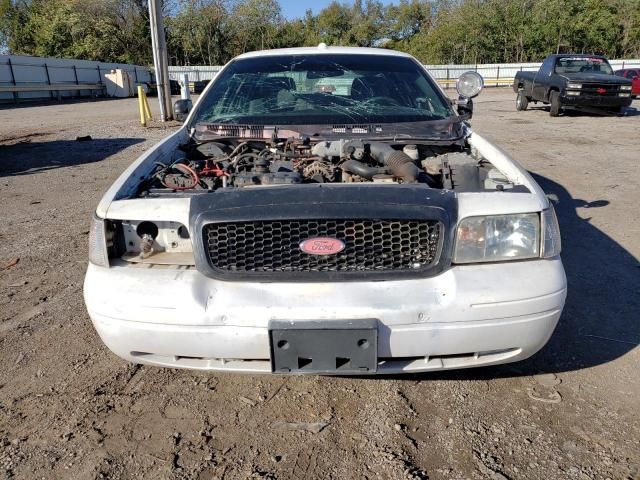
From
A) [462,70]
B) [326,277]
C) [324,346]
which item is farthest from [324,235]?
[462,70]

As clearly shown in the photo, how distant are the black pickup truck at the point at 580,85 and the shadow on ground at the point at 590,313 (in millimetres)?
11309

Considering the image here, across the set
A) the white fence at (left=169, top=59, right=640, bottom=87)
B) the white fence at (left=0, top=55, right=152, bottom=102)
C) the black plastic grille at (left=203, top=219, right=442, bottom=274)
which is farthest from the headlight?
the white fence at (left=169, top=59, right=640, bottom=87)

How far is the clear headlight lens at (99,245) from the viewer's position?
2.18 m

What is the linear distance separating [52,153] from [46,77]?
78.2 feet

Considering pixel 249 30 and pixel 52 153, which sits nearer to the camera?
pixel 52 153

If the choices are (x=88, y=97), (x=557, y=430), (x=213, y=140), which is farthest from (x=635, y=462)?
(x=88, y=97)

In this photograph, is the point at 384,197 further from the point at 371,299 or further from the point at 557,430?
the point at 557,430

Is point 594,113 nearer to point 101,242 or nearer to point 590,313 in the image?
point 590,313

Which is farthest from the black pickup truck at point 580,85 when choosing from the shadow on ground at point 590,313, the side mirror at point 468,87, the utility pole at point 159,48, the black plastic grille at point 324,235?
the black plastic grille at point 324,235

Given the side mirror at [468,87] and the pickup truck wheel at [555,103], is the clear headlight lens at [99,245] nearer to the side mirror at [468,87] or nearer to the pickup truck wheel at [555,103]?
the side mirror at [468,87]

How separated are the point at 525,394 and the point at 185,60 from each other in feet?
176

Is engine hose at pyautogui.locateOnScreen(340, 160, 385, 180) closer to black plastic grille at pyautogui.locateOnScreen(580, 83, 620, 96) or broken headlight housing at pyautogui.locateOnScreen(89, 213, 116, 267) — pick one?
broken headlight housing at pyautogui.locateOnScreen(89, 213, 116, 267)

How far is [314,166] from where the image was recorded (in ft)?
9.23

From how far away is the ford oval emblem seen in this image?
2061mm
